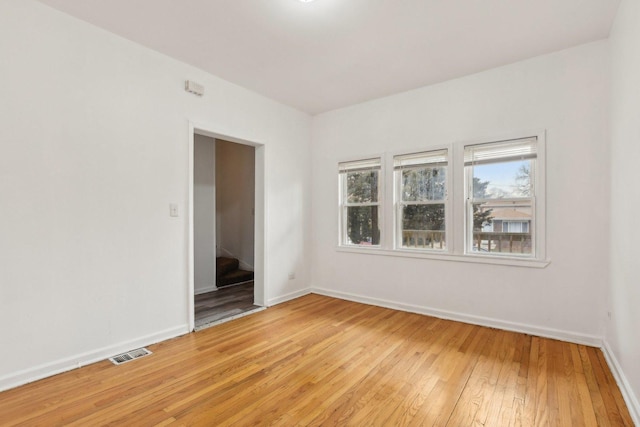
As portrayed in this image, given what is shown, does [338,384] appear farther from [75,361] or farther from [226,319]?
[75,361]

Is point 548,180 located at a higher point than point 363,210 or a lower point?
higher

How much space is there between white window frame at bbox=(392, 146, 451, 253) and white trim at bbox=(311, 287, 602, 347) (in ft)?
2.44

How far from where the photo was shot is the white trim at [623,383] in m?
1.89

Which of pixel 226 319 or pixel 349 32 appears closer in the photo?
pixel 349 32

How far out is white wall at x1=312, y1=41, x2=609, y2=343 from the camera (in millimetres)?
2939

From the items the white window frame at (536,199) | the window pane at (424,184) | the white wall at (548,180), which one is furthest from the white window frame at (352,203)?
the white window frame at (536,199)

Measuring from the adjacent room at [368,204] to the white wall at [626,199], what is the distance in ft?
0.11

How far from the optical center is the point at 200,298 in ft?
15.3

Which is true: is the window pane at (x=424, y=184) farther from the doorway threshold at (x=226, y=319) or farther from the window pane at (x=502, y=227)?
the doorway threshold at (x=226, y=319)

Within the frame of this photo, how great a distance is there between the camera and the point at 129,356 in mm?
2752

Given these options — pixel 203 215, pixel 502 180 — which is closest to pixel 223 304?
pixel 203 215

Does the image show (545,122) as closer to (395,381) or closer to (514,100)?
(514,100)

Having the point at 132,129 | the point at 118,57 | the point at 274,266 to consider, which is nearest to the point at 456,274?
the point at 274,266

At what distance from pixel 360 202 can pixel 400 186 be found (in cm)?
67
